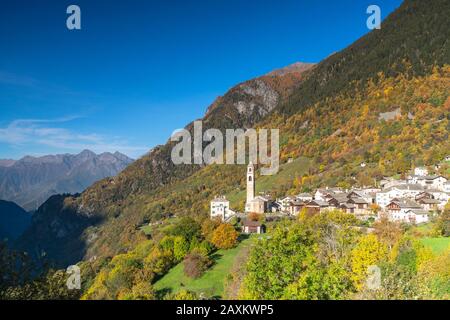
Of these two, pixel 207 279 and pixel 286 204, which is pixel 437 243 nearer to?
pixel 207 279

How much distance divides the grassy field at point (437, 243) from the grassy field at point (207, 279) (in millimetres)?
21170

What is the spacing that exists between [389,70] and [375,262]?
155 metres

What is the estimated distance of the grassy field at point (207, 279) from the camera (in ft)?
135

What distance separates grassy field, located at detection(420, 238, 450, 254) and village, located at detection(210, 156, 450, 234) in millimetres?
15834

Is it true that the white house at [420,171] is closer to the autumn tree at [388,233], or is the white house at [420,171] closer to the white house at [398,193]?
the white house at [398,193]

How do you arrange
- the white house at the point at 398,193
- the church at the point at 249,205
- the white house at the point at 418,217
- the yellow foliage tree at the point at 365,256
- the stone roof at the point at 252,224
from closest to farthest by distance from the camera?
1. the yellow foliage tree at the point at 365,256
2. the white house at the point at 418,217
3. the stone roof at the point at 252,224
4. the white house at the point at 398,193
5. the church at the point at 249,205

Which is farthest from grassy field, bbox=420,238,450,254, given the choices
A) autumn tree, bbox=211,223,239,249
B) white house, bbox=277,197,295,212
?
white house, bbox=277,197,295,212

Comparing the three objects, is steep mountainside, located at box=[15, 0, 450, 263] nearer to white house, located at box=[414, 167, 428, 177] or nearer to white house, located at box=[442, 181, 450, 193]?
white house, located at box=[414, 167, 428, 177]

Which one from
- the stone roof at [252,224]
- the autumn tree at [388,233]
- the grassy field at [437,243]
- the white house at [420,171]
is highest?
the white house at [420,171]

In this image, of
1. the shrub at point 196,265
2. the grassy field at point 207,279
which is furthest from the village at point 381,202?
the shrub at point 196,265

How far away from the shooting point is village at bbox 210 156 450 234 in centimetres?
6438
